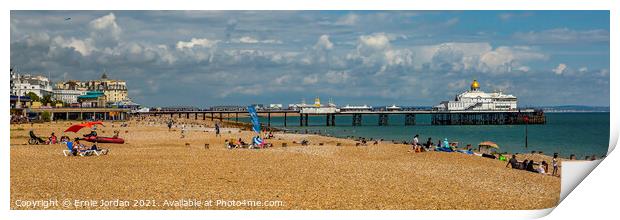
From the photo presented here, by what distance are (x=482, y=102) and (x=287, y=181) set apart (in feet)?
147

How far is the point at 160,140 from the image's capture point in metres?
22.4

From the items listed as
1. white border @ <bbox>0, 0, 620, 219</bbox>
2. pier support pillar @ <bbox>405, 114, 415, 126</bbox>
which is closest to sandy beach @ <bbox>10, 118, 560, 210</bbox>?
white border @ <bbox>0, 0, 620, 219</bbox>

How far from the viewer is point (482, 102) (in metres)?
53.5

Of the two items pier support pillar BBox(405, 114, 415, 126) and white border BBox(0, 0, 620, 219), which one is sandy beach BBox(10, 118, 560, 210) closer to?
white border BBox(0, 0, 620, 219)

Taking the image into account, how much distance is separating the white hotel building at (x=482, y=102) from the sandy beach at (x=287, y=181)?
39.4m

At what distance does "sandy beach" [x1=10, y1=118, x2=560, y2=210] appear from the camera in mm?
9438

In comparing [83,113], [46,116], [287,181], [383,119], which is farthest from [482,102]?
[287,181]

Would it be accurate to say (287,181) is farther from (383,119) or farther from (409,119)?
(409,119)

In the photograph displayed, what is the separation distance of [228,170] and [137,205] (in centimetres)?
327

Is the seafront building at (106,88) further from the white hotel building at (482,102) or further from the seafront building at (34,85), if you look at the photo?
the white hotel building at (482,102)
